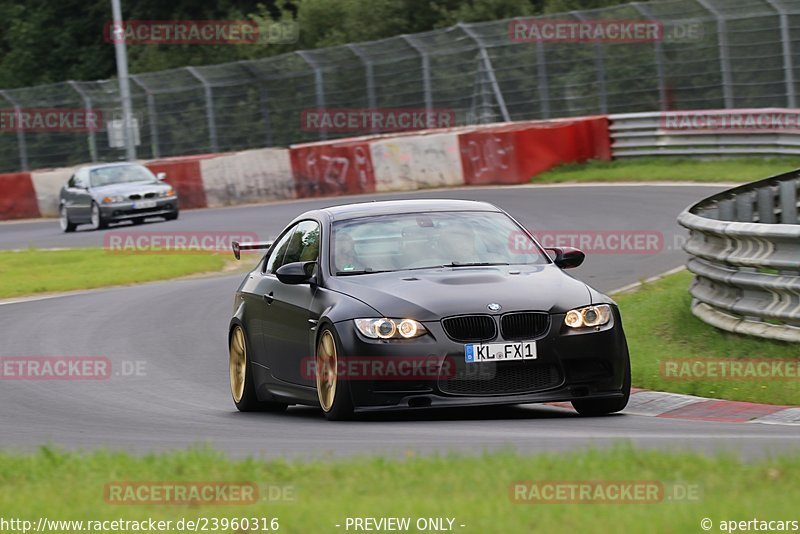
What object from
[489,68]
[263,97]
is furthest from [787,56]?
[263,97]

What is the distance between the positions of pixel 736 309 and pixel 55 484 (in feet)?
19.9

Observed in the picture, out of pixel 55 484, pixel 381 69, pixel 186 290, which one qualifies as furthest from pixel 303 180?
pixel 55 484

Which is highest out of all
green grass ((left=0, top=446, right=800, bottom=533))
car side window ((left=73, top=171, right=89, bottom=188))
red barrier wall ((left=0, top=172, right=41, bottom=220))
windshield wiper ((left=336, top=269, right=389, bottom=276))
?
green grass ((left=0, top=446, right=800, bottom=533))

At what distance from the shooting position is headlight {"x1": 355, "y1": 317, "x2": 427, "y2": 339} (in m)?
8.98

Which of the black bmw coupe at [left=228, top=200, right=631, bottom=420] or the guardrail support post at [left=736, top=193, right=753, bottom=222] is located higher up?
the black bmw coupe at [left=228, top=200, right=631, bottom=420]

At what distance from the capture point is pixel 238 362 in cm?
1124

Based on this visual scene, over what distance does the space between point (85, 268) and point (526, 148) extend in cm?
1108

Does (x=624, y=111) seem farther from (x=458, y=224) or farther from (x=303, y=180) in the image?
(x=458, y=224)

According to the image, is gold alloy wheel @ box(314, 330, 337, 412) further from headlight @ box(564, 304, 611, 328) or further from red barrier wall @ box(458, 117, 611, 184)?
red barrier wall @ box(458, 117, 611, 184)

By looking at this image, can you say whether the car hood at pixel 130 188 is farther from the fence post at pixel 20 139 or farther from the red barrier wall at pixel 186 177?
the fence post at pixel 20 139

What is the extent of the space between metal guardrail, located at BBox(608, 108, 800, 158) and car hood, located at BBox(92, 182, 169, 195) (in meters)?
9.43

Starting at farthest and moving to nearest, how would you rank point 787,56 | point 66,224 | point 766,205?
point 66,224
point 787,56
point 766,205

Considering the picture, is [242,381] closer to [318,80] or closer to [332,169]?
[332,169]

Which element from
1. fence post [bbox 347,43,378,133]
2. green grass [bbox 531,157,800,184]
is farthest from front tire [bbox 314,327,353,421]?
fence post [bbox 347,43,378,133]
